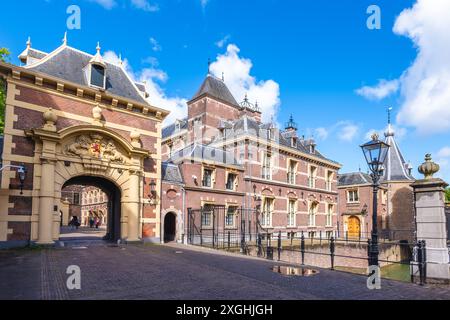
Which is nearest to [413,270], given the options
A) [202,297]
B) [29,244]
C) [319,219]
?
[202,297]

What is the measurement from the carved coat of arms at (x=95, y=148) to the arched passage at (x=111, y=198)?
5.26 ft

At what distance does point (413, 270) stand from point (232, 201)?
616 inches

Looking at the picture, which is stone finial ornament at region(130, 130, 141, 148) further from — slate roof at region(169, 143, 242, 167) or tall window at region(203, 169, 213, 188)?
tall window at region(203, 169, 213, 188)

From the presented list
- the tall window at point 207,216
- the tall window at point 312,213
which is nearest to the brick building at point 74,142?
the tall window at point 207,216

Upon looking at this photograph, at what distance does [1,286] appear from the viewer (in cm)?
673

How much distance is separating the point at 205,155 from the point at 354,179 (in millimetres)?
22032

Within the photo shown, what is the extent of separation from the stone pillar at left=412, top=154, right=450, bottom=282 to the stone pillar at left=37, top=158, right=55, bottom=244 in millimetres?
14803

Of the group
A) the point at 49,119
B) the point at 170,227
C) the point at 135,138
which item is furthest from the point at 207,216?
the point at 49,119

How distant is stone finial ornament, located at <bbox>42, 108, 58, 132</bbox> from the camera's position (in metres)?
14.4

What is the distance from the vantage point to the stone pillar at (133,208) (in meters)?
16.9

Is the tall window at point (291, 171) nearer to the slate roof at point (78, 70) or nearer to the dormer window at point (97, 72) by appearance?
the slate roof at point (78, 70)

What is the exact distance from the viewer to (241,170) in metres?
24.9

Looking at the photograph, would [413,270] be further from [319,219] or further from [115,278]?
[319,219]
